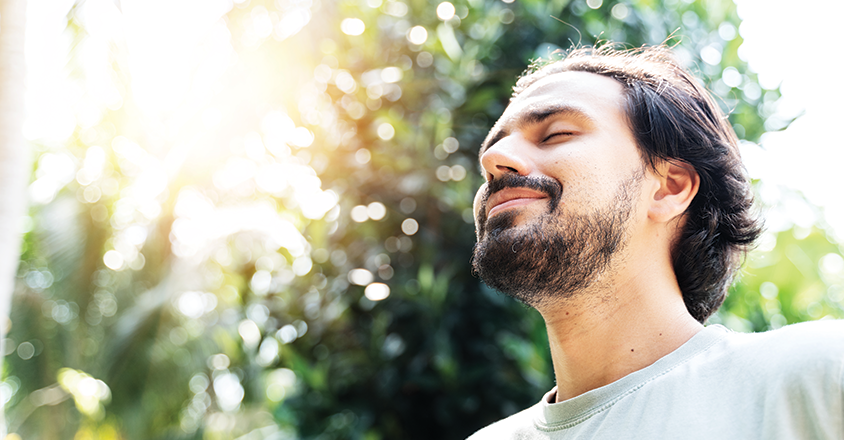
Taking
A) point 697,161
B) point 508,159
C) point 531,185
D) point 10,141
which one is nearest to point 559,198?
point 531,185

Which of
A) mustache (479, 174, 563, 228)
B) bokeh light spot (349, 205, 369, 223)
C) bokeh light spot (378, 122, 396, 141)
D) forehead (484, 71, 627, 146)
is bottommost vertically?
bokeh light spot (349, 205, 369, 223)

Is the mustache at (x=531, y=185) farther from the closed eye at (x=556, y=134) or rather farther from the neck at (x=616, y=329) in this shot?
the neck at (x=616, y=329)

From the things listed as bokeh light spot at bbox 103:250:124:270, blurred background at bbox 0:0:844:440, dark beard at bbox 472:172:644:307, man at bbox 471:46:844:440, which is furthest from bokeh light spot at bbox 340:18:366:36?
bokeh light spot at bbox 103:250:124:270

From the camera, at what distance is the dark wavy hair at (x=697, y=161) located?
168cm

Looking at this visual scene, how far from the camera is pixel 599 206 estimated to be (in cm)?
150

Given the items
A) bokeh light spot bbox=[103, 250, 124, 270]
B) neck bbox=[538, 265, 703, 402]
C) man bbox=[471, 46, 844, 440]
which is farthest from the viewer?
bokeh light spot bbox=[103, 250, 124, 270]

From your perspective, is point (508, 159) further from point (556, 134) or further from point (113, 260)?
point (113, 260)

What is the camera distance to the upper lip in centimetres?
153

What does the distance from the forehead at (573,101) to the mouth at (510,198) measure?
265 millimetres

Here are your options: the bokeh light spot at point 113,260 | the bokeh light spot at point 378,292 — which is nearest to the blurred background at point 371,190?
the bokeh light spot at point 378,292

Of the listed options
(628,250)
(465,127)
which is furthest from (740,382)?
(465,127)

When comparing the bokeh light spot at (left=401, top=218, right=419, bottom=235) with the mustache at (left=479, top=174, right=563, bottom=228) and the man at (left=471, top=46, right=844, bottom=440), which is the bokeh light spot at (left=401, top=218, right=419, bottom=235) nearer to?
the man at (left=471, top=46, right=844, bottom=440)

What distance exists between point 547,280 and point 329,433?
215 cm

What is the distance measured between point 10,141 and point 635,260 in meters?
2.96
